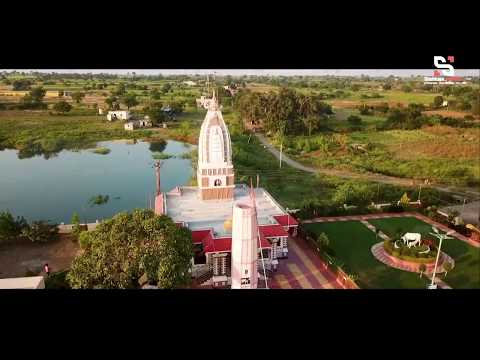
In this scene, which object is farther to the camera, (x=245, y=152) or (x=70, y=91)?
(x=245, y=152)

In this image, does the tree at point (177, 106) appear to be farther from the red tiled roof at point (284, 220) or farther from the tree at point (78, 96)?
the red tiled roof at point (284, 220)

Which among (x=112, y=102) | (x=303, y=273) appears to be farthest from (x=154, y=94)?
(x=303, y=273)

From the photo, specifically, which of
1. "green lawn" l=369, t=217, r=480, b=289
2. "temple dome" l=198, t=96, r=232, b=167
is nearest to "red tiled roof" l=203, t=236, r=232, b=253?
"temple dome" l=198, t=96, r=232, b=167

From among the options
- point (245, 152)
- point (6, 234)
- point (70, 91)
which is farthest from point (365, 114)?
point (6, 234)

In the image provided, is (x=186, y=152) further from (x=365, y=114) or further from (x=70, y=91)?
(x=365, y=114)

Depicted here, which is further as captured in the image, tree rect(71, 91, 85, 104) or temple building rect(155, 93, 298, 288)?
tree rect(71, 91, 85, 104)

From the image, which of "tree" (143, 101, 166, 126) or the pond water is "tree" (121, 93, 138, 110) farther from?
the pond water
